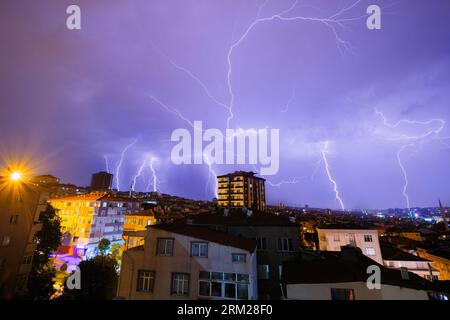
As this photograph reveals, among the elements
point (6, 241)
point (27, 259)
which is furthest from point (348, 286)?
point (6, 241)

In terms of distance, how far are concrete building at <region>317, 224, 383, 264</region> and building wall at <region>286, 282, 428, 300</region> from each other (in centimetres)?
1948

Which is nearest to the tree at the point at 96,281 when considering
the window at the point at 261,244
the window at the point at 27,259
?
the window at the point at 27,259

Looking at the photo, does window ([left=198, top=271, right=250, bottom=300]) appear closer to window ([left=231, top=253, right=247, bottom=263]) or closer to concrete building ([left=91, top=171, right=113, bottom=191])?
window ([left=231, top=253, right=247, bottom=263])

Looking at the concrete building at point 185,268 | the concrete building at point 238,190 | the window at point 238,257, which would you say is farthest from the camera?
the concrete building at point 238,190

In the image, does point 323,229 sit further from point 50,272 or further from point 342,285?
point 50,272

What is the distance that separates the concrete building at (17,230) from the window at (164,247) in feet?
51.7

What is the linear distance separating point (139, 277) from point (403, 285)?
52.9 ft

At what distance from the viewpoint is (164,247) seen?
1430cm

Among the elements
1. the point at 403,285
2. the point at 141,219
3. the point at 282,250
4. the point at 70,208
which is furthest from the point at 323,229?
the point at 70,208

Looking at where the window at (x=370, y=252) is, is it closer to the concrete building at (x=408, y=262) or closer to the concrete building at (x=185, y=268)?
the concrete building at (x=408, y=262)

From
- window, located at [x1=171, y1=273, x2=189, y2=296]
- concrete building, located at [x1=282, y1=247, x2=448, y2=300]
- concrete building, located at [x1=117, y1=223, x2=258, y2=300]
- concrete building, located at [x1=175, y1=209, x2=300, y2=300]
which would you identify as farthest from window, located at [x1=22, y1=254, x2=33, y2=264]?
concrete building, located at [x1=282, y1=247, x2=448, y2=300]

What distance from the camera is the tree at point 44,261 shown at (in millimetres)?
20341

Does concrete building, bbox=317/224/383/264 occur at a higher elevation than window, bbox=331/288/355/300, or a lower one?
higher

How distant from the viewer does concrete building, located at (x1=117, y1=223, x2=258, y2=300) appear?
13.3 metres
